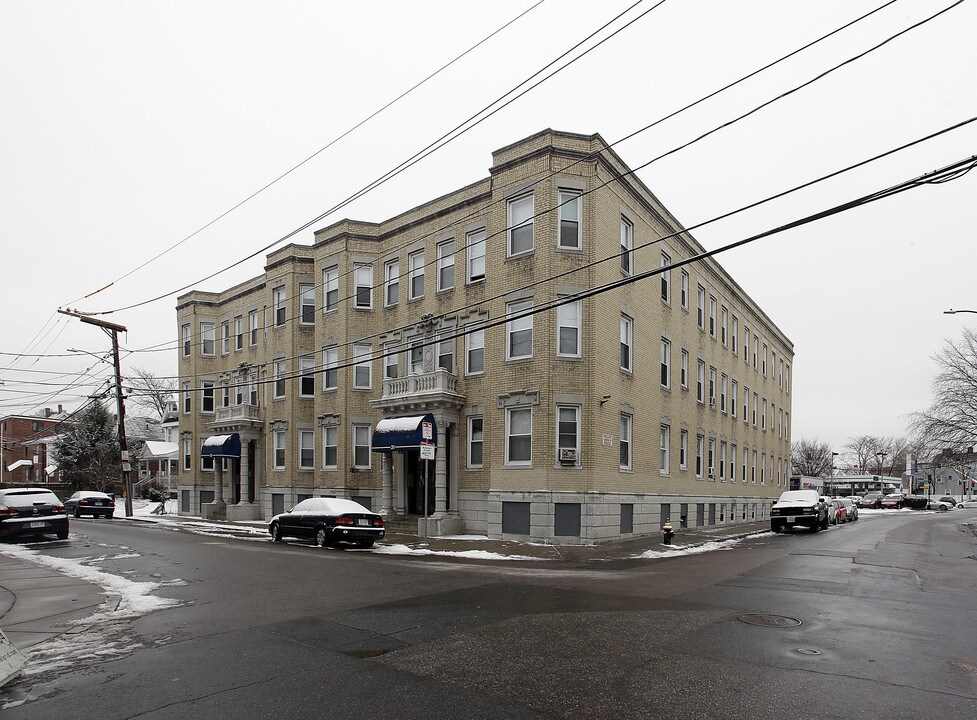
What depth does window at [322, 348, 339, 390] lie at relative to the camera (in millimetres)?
31319

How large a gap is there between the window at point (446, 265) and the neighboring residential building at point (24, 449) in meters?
71.0

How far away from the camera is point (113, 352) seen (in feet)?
130

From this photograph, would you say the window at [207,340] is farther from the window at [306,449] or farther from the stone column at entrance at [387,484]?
the stone column at entrance at [387,484]

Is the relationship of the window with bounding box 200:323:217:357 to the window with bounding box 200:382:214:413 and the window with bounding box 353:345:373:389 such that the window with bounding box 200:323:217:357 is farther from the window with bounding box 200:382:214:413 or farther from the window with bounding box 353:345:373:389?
the window with bounding box 353:345:373:389

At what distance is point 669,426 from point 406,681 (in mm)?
23637

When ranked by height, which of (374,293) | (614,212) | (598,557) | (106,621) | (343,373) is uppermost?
(614,212)

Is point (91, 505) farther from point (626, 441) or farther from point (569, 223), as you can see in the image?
point (569, 223)

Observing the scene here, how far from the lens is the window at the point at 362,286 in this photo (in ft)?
100

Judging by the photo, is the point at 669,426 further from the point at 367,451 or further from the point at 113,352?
the point at 113,352

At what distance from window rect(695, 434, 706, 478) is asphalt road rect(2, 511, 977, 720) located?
55.0 ft

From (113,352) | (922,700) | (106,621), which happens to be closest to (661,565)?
(922,700)

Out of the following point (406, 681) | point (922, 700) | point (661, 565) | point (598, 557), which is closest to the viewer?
point (922, 700)

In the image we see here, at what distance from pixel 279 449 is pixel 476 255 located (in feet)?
50.9

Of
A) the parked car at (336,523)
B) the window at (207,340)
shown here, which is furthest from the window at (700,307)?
the window at (207,340)
